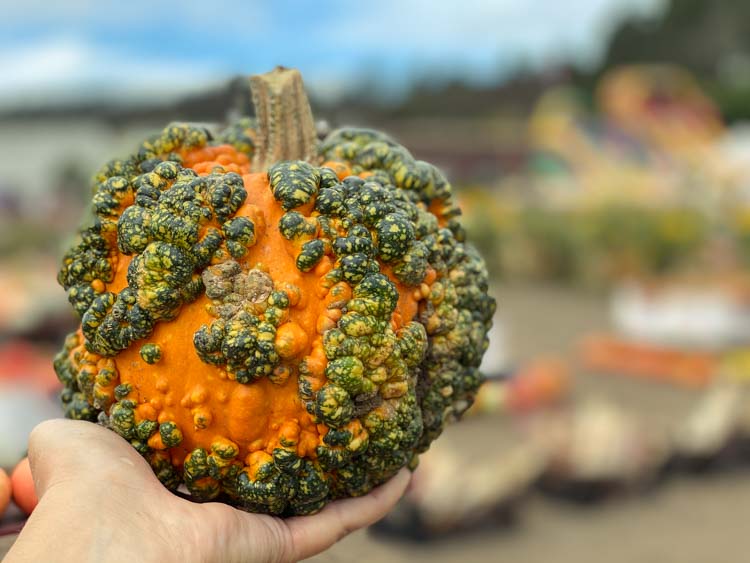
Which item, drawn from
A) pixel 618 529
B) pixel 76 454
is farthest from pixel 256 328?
pixel 618 529

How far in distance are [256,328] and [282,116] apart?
558 mm

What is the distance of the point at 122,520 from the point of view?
1.24m

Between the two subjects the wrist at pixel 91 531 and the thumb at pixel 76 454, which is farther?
the thumb at pixel 76 454

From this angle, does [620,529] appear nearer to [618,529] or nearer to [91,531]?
[618,529]

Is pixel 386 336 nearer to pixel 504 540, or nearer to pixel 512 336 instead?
pixel 504 540

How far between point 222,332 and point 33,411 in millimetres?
3618

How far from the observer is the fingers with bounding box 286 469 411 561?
4.82ft

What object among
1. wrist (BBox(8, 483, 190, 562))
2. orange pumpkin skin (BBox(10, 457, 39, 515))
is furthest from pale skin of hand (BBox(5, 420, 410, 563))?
orange pumpkin skin (BBox(10, 457, 39, 515))

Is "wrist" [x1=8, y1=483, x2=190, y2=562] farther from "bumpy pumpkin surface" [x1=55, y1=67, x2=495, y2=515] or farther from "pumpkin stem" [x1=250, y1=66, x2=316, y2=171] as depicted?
"pumpkin stem" [x1=250, y1=66, x2=316, y2=171]

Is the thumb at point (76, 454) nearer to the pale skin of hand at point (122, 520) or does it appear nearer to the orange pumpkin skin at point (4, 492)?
the pale skin of hand at point (122, 520)

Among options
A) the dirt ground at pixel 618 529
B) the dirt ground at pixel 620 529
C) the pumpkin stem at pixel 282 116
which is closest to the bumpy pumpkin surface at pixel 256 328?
the pumpkin stem at pixel 282 116

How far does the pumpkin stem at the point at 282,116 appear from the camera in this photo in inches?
68.1

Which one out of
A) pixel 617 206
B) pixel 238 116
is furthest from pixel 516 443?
pixel 617 206

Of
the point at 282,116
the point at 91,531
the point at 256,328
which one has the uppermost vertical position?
the point at 282,116
